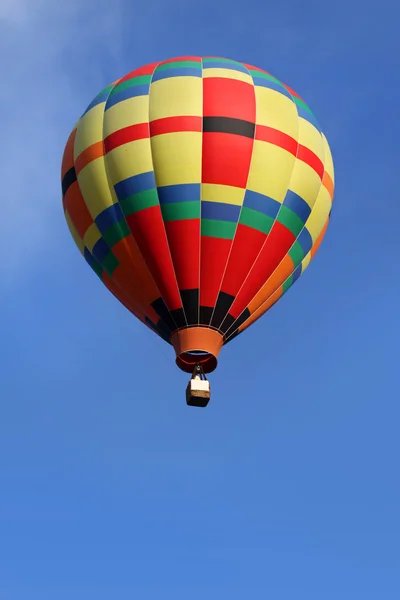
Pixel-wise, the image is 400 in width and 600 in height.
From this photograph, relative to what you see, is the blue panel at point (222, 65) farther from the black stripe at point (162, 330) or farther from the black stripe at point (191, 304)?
the black stripe at point (162, 330)

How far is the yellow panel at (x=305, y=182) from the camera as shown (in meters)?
20.0

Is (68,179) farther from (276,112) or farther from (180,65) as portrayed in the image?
(276,112)

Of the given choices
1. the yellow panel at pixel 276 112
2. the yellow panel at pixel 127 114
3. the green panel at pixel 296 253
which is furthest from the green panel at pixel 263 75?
the green panel at pixel 296 253

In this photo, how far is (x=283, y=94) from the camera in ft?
67.8

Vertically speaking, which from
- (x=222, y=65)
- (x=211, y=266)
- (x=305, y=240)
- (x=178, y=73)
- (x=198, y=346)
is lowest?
(x=198, y=346)

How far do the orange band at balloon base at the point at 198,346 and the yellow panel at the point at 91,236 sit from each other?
204cm

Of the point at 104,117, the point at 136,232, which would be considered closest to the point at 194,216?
the point at 136,232

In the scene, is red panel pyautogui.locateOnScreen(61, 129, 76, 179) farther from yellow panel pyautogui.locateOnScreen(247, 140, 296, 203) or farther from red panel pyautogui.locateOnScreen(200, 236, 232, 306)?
yellow panel pyautogui.locateOnScreen(247, 140, 296, 203)

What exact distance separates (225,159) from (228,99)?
1022mm

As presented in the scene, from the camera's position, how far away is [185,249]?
63.3 feet

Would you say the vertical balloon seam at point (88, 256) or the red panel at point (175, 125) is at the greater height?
the red panel at point (175, 125)

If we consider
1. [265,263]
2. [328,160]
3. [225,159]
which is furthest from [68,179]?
[328,160]

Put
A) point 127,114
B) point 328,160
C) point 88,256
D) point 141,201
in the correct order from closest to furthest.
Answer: point 141,201, point 127,114, point 88,256, point 328,160

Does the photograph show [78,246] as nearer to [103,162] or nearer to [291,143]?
[103,162]
